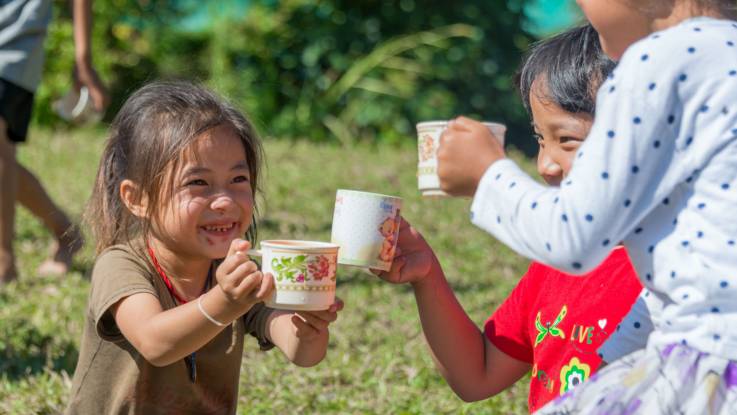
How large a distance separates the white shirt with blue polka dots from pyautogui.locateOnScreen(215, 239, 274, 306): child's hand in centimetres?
61

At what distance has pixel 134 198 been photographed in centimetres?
274

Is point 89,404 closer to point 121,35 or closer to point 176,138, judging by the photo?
point 176,138

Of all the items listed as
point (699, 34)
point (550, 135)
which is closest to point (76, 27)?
point (550, 135)

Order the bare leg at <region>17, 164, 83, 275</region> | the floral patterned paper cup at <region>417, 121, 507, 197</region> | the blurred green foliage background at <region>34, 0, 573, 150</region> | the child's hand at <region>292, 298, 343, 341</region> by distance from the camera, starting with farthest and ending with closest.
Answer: the blurred green foliage background at <region>34, 0, 573, 150</region> < the bare leg at <region>17, 164, 83, 275</region> < the floral patterned paper cup at <region>417, 121, 507, 197</region> < the child's hand at <region>292, 298, 343, 341</region>

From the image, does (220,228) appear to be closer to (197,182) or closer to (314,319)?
(197,182)

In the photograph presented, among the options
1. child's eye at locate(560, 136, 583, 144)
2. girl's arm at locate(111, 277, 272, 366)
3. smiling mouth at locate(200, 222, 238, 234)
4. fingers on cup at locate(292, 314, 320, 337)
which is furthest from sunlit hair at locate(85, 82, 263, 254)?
child's eye at locate(560, 136, 583, 144)

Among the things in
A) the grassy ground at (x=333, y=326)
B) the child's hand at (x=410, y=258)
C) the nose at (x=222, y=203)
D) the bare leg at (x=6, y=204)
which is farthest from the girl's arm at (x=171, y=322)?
the bare leg at (x=6, y=204)

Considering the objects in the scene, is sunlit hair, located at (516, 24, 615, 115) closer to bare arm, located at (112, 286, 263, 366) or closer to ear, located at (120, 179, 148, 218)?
bare arm, located at (112, 286, 263, 366)

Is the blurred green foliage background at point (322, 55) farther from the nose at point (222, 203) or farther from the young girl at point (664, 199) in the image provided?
the young girl at point (664, 199)

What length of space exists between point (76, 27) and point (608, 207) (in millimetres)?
4377

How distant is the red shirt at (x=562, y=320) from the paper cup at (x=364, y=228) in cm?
48

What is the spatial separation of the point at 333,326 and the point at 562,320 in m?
2.17

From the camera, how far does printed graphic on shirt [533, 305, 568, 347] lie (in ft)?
8.12

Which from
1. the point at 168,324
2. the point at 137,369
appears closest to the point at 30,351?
the point at 137,369
